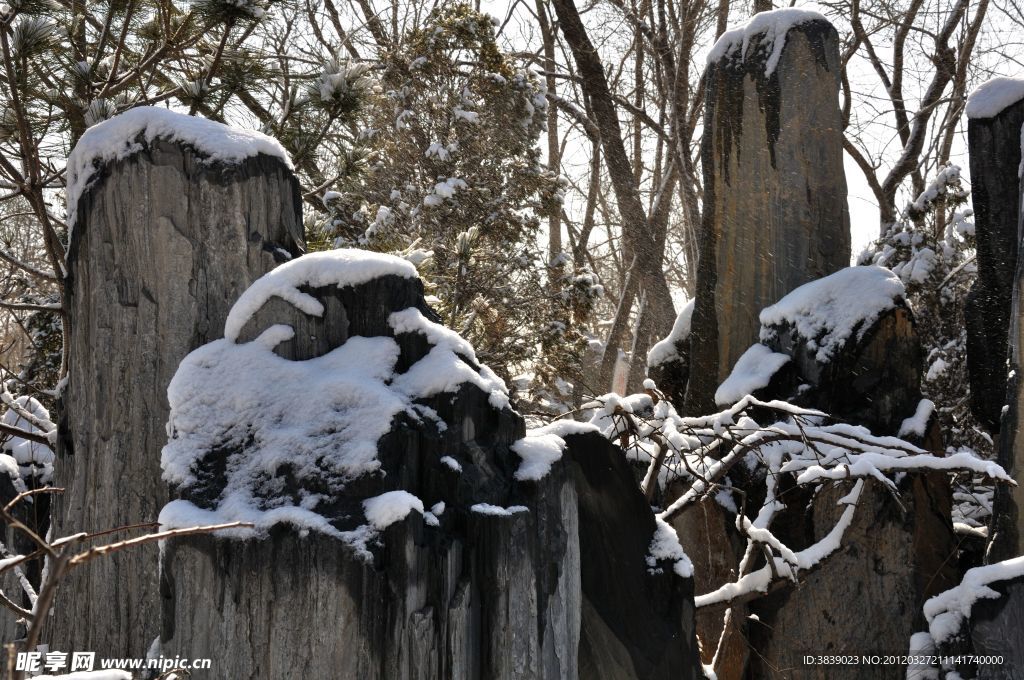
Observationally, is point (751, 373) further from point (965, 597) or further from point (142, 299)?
point (142, 299)

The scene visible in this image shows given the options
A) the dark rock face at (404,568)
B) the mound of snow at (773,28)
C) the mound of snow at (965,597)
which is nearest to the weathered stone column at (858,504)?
the mound of snow at (965,597)

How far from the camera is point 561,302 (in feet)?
29.4

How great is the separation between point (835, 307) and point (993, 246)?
117 cm

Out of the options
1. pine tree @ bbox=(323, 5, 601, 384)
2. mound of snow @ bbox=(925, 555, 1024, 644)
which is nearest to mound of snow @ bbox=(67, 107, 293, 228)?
mound of snow @ bbox=(925, 555, 1024, 644)

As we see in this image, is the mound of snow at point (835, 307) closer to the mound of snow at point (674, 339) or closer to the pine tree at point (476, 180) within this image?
the mound of snow at point (674, 339)

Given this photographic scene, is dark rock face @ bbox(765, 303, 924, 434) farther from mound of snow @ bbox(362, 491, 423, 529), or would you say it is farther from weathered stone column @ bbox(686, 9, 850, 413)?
mound of snow @ bbox(362, 491, 423, 529)

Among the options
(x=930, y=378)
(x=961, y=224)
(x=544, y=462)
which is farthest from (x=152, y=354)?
(x=961, y=224)

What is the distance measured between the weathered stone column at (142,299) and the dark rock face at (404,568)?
1.65 feet

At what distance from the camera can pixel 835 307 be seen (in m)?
5.18

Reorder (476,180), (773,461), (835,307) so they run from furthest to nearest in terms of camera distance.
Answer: (476,180) < (835,307) < (773,461)

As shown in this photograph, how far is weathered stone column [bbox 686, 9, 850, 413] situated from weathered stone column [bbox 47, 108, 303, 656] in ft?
12.5

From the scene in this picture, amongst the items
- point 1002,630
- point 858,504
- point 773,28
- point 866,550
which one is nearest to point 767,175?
point 773,28

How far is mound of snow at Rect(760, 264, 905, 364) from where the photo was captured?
5.04m

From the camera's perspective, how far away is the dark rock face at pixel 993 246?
17.9 feet
